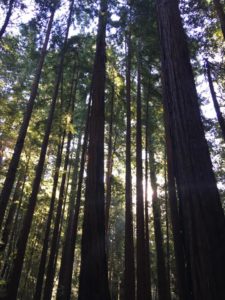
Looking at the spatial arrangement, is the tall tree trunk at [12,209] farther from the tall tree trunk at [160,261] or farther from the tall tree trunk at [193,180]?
the tall tree trunk at [193,180]

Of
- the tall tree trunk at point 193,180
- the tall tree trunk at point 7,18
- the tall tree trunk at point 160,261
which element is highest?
the tall tree trunk at point 7,18

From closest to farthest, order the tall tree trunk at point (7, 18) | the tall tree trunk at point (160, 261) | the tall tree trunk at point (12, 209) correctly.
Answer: the tall tree trunk at point (7, 18)
the tall tree trunk at point (160, 261)
the tall tree trunk at point (12, 209)

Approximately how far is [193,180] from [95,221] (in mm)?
4006

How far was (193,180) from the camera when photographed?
251 centimetres

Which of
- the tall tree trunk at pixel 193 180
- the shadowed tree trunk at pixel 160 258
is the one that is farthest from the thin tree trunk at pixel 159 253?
the tall tree trunk at pixel 193 180

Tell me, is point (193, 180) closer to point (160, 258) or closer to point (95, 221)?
point (95, 221)

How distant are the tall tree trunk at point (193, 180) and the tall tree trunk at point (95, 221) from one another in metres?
3.55

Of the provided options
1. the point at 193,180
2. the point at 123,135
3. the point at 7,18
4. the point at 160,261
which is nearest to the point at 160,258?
the point at 160,261

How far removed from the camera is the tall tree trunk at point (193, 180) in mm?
2193

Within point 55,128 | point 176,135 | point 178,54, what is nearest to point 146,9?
point 55,128

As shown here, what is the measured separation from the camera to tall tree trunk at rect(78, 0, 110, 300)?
548 centimetres

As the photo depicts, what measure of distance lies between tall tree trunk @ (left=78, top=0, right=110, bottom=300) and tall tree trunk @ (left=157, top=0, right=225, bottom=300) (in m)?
3.55

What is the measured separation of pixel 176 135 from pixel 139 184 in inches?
389

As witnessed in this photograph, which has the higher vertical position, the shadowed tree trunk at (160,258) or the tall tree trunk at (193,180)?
the shadowed tree trunk at (160,258)
